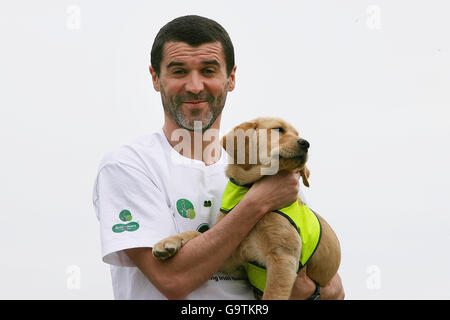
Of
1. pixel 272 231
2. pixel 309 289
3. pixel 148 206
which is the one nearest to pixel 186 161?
pixel 148 206

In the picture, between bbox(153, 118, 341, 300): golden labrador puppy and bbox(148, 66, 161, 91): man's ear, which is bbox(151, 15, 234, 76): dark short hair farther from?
bbox(153, 118, 341, 300): golden labrador puppy

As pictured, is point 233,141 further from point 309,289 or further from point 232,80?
point 309,289

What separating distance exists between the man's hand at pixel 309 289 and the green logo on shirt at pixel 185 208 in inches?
28.9

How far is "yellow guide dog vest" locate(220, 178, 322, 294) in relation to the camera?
2576 mm

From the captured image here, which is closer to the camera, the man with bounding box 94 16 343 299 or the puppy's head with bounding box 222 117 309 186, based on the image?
the man with bounding box 94 16 343 299

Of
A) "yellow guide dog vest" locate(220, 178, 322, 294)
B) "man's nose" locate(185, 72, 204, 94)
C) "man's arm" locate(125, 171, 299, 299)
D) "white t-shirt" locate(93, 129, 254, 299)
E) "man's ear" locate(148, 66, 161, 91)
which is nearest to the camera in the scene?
"man's arm" locate(125, 171, 299, 299)

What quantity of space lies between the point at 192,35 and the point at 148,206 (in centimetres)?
113

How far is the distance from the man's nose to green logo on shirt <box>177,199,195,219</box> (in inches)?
26.8

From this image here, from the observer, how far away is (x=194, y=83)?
2.76 metres

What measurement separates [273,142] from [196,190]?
1.80 ft

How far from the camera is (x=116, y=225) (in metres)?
2.43

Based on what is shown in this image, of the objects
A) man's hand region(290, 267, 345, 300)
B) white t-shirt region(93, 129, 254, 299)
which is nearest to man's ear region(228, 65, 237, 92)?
white t-shirt region(93, 129, 254, 299)
